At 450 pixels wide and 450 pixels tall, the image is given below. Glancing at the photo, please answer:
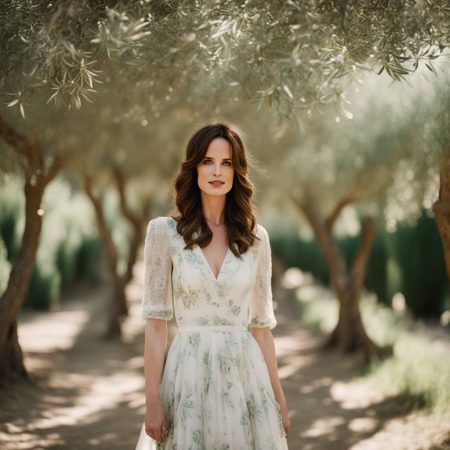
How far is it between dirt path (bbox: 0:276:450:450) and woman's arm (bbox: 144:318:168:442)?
3429 millimetres

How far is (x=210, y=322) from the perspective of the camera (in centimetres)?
292

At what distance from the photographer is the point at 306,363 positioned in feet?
34.4

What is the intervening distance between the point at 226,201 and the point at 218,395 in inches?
40.9

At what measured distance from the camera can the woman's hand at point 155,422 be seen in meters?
2.74

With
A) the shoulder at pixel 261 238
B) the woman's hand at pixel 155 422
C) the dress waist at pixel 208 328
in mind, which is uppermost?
the shoulder at pixel 261 238

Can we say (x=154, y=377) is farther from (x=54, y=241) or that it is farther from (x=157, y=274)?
(x=54, y=241)

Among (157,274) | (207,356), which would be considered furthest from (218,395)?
(157,274)

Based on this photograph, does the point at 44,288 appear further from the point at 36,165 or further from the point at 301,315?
the point at 36,165

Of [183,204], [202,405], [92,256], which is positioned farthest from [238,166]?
[92,256]

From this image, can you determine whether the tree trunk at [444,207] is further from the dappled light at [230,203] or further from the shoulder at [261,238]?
the shoulder at [261,238]

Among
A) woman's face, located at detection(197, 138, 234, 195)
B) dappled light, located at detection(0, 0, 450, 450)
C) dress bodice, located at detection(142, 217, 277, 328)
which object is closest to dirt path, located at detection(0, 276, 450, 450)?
dappled light, located at detection(0, 0, 450, 450)

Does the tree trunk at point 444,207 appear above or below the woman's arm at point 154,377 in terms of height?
above

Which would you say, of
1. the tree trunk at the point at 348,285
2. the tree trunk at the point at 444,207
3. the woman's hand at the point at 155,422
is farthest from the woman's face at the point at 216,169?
the tree trunk at the point at 348,285

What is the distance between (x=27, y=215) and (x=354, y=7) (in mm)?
4692
